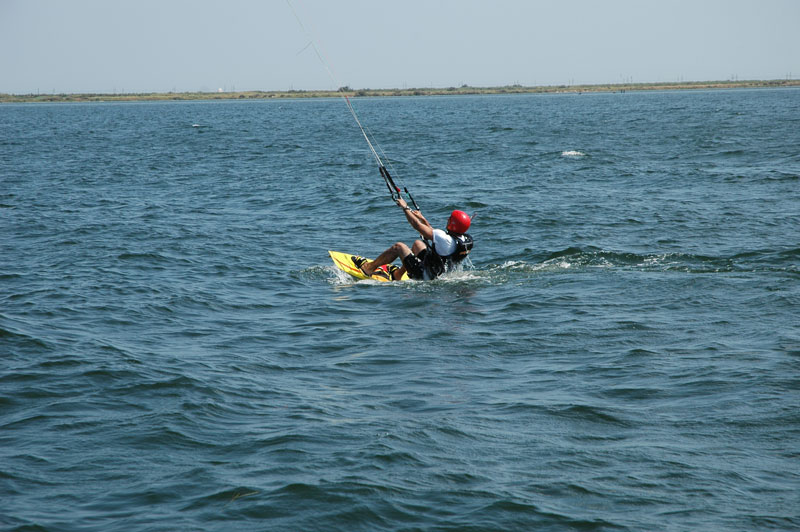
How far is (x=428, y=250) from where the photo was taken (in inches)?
531

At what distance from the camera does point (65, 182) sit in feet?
91.9

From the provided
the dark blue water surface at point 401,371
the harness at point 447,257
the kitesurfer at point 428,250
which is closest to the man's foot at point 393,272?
the kitesurfer at point 428,250

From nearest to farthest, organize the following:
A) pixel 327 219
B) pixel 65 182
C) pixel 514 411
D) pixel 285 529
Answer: pixel 285 529, pixel 514 411, pixel 327 219, pixel 65 182

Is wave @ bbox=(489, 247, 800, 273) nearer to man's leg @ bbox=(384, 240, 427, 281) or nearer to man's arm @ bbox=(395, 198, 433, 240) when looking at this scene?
man's leg @ bbox=(384, 240, 427, 281)

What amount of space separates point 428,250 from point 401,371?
15.8ft

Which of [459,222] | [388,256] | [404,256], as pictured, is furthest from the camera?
[388,256]

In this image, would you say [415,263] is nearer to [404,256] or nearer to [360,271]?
[404,256]

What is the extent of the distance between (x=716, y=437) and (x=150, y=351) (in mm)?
6459

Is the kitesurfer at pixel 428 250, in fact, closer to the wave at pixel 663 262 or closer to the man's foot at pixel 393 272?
the man's foot at pixel 393 272

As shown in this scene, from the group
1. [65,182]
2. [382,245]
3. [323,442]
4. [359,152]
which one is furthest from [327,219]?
[359,152]

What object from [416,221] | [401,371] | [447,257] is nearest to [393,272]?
[447,257]

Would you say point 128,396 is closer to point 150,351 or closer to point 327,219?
point 150,351

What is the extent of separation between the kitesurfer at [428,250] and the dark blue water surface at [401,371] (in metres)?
0.30

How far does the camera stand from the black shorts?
13.6 m
